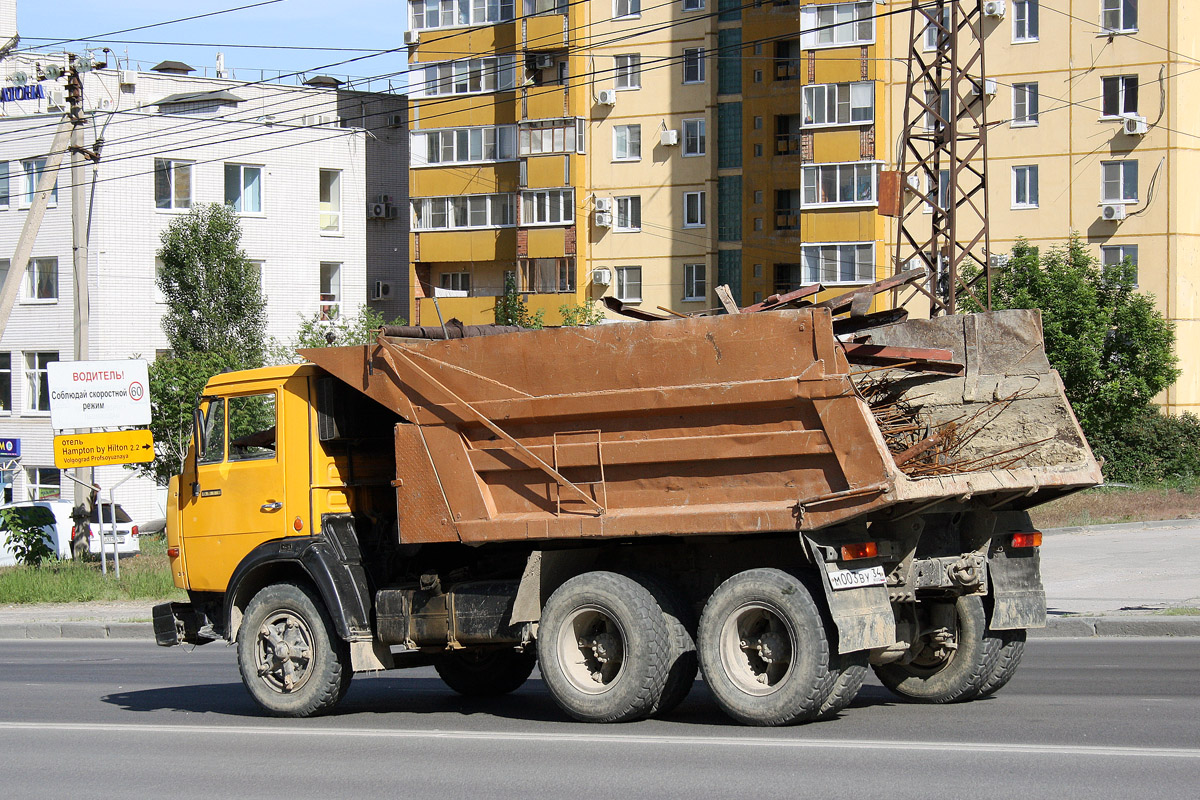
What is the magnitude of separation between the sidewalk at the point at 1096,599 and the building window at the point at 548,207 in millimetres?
30410

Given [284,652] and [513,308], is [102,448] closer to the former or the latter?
[284,652]

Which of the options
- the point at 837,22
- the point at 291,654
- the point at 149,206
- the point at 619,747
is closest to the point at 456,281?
the point at 149,206

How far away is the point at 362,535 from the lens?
10.1m

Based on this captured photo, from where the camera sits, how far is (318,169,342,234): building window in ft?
181

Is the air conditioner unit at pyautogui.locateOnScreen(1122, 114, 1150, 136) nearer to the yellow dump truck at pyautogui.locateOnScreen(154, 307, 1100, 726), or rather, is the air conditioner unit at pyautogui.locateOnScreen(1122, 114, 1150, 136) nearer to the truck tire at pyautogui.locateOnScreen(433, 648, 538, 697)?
the yellow dump truck at pyautogui.locateOnScreen(154, 307, 1100, 726)

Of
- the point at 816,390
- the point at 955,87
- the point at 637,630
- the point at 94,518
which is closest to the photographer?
the point at 816,390

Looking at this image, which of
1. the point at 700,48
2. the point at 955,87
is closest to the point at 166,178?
the point at 700,48

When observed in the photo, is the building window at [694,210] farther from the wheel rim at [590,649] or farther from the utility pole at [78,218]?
the wheel rim at [590,649]

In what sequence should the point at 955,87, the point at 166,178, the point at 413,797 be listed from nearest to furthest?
the point at 413,797 → the point at 955,87 → the point at 166,178

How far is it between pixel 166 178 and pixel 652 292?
18.6m

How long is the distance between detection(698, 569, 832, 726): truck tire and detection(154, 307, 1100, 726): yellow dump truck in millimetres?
17

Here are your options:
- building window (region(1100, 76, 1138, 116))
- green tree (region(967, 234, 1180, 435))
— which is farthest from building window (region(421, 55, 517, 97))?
building window (region(1100, 76, 1138, 116))

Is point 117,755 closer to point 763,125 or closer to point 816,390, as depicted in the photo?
point 816,390

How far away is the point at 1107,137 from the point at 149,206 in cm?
3371
